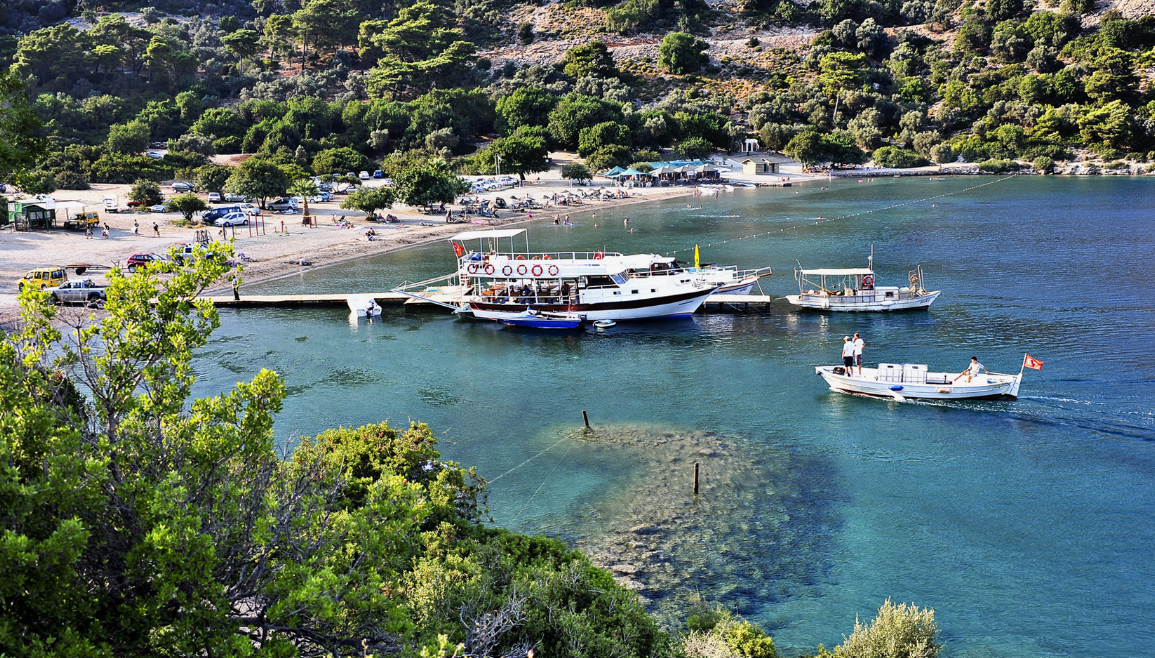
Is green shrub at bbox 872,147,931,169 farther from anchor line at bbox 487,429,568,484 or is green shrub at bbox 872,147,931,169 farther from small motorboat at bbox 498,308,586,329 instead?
anchor line at bbox 487,429,568,484

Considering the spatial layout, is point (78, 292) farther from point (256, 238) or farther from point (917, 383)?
point (917, 383)

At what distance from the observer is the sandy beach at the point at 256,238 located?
73.9 m

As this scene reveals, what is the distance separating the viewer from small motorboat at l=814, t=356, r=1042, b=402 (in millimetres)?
41406

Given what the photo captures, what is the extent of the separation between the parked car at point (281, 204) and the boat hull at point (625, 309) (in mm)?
54971

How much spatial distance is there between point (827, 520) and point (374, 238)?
70.2m

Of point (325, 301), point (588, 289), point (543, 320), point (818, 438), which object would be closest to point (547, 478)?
point (818, 438)

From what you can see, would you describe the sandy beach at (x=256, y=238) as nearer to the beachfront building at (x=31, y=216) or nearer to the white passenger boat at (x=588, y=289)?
the beachfront building at (x=31, y=216)

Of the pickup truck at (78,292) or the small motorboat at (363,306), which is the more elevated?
the pickup truck at (78,292)

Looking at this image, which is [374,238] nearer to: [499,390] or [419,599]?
[499,390]

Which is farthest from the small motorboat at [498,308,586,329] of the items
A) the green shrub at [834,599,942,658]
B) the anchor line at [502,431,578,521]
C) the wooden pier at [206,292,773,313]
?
the green shrub at [834,599,942,658]

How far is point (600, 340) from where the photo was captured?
186ft

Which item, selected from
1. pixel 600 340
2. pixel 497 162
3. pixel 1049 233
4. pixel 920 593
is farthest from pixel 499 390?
pixel 497 162

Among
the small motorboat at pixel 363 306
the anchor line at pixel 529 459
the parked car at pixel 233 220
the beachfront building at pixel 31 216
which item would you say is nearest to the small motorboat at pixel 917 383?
the anchor line at pixel 529 459

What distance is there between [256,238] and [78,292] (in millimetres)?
28696
